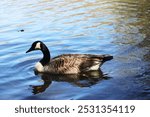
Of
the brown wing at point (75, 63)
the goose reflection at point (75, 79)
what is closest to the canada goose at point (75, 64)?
the brown wing at point (75, 63)

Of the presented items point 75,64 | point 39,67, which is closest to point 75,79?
point 75,64

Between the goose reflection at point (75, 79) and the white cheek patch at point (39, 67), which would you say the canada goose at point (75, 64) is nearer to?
the goose reflection at point (75, 79)

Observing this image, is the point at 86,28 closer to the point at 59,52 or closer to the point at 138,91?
the point at 59,52

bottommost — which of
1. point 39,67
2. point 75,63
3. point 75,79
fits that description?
point 75,79

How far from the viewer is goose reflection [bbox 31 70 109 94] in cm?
1412

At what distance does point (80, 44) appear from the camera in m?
19.6

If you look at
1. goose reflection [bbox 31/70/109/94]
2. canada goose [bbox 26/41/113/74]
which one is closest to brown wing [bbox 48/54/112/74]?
canada goose [bbox 26/41/113/74]

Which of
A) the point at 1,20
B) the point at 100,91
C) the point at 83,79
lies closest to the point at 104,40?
the point at 83,79

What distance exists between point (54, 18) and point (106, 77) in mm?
14067

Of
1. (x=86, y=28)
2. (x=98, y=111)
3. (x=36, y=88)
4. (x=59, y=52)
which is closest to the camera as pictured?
(x=98, y=111)

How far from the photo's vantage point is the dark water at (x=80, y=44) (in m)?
13.6

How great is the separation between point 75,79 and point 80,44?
512cm

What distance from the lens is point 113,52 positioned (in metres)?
Result: 17.5

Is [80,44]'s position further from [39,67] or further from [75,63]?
[75,63]
